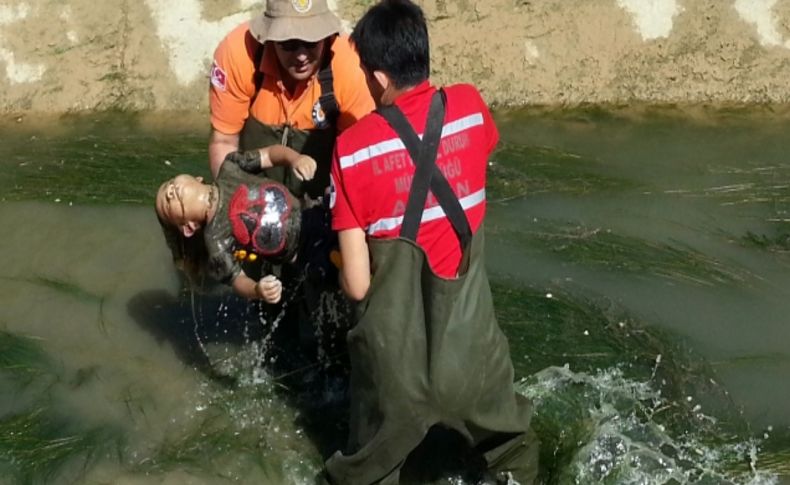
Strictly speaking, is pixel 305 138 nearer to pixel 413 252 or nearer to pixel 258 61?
pixel 258 61

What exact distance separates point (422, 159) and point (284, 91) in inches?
50.3

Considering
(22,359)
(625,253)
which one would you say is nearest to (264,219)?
(22,359)

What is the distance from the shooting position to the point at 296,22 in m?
4.10

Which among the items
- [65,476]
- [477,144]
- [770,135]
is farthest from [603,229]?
[65,476]

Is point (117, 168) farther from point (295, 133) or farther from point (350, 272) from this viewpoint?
point (350, 272)

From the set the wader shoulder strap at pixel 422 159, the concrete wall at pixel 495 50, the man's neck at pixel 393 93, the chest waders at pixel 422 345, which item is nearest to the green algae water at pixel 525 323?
the concrete wall at pixel 495 50

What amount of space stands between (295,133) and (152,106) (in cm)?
357

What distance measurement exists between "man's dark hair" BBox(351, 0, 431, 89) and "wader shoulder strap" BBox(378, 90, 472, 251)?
0.32 ft

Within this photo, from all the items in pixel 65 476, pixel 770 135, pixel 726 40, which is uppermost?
pixel 726 40

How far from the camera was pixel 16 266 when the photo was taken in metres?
6.03

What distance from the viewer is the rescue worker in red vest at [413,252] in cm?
329

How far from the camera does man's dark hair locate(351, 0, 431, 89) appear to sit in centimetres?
323

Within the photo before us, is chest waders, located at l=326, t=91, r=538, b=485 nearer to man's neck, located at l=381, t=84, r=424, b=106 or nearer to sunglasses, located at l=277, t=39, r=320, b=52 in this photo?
man's neck, located at l=381, t=84, r=424, b=106

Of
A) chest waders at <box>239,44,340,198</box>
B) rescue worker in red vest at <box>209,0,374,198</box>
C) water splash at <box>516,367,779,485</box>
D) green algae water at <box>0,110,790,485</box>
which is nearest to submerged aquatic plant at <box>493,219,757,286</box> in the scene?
green algae water at <box>0,110,790,485</box>
